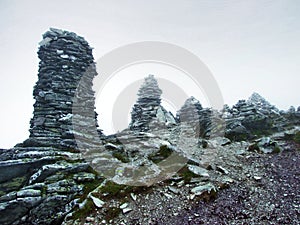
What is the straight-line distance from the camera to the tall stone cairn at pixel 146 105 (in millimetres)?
40356

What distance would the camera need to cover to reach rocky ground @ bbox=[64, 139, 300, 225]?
37.8 feet

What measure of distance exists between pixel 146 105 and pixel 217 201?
104ft

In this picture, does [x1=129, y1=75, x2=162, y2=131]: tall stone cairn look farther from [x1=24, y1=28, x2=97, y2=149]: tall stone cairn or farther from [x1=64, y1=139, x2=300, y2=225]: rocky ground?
[x1=64, y1=139, x2=300, y2=225]: rocky ground

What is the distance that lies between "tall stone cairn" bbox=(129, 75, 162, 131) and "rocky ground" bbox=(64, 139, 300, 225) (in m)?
24.2

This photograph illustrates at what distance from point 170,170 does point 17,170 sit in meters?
12.7

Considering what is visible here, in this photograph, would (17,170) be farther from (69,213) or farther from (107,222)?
(107,222)

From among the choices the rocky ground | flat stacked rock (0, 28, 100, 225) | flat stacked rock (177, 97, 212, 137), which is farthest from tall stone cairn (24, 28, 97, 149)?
flat stacked rock (177, 97, 212, 137)

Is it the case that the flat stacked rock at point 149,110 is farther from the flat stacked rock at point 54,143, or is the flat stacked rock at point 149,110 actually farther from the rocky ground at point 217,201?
the rocky ground at point 217,201

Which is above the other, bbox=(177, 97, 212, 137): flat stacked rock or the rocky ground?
bbox=(177, 97, 212, 137): flat stacked rock

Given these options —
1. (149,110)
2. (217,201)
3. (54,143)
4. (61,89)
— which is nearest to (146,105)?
(149,110)

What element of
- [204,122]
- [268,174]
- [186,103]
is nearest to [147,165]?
[268,174]

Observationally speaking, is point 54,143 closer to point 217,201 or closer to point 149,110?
point 217,201

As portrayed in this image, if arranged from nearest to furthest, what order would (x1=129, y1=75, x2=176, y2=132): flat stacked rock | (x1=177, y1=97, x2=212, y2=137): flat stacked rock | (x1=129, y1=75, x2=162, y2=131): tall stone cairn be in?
(x1=177, y1=97, x2=212, y2=137): flat stacked rock → (x1=129, y1=75, x2=176, y2=132): flat stacked rock → (x1=129, y1=75, x2=162, y2=131): tall stone cairn

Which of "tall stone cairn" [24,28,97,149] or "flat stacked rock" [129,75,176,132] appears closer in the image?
"tall stone cairn" [24,28,97,149]
